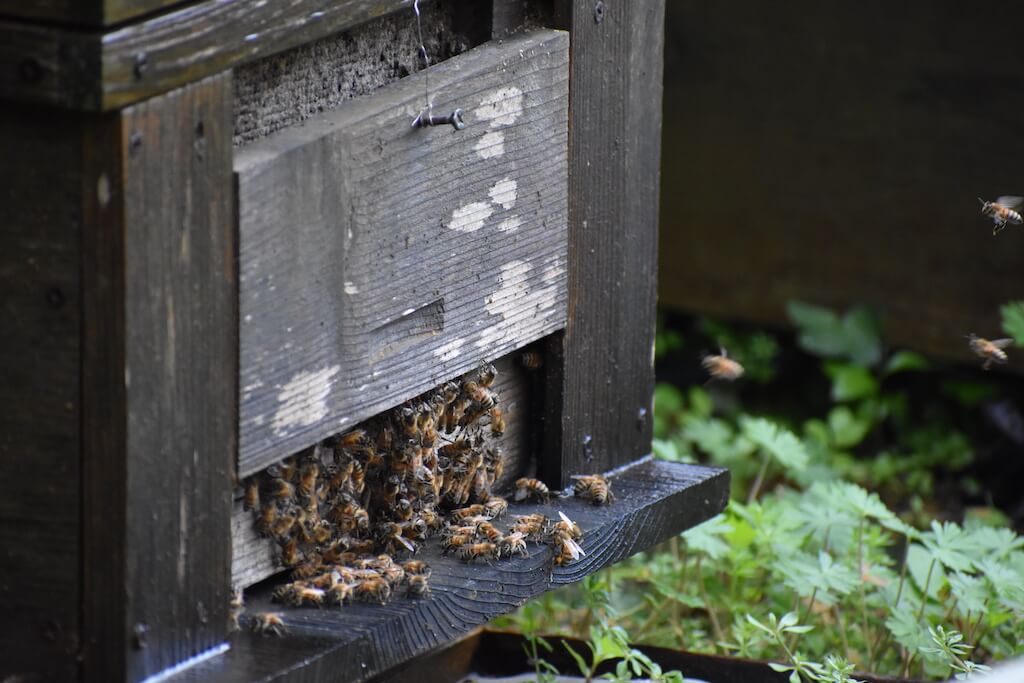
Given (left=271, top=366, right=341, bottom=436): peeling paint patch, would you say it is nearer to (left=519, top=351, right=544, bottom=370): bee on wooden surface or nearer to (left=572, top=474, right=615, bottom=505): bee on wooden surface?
(left=519, top=351, right=544, bottom=370): bee on wooden surface

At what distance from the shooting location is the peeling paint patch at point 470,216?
2445 mm

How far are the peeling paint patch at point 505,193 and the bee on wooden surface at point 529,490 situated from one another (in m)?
0.53

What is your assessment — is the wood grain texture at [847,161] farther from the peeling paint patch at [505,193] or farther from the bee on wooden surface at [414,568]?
the bee on wooden surface at [414,568]

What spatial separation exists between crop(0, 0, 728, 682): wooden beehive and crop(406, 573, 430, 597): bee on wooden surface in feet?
0.06

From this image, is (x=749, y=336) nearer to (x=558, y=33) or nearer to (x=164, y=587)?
(x=558, y=33)

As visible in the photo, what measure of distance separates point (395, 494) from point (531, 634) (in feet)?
2.20

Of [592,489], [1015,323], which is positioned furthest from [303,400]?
[1015,323]

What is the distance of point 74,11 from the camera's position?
69.2 inches

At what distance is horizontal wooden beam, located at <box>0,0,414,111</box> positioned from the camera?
1.75 metres

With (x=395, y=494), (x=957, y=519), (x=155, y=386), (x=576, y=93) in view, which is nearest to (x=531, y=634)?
(x=395, y=494)

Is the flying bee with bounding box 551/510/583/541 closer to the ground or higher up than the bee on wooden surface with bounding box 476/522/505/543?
closer to the ground

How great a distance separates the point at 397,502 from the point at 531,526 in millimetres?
251

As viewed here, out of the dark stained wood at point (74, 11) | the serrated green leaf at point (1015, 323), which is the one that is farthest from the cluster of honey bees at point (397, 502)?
the serrated green leaf at point (1015, 323)

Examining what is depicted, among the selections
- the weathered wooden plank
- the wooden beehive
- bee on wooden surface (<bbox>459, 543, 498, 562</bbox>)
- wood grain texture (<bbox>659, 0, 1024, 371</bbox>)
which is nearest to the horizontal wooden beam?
the wooden beehive
